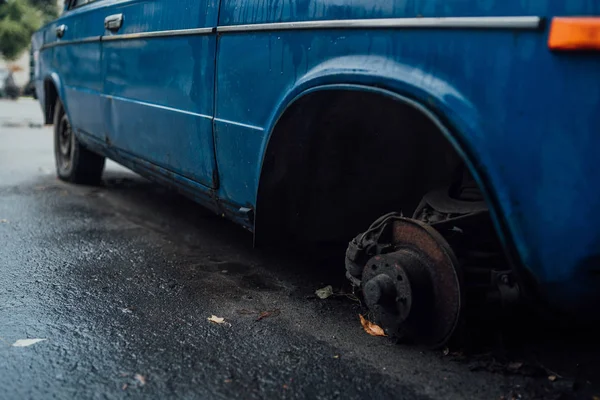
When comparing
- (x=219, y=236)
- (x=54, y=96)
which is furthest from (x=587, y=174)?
(x=54, y=96)

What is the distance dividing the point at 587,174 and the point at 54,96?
5.92 metres

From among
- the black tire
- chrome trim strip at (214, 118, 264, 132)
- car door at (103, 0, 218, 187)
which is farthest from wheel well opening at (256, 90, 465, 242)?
the black tire

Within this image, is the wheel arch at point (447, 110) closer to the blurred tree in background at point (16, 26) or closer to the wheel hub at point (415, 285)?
the wheel hub at point (415, 285)

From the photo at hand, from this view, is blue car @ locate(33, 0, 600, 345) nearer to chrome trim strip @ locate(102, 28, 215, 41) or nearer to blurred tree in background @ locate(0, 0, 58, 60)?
chrome trim strip @ locate(102, 28, 215, 41)

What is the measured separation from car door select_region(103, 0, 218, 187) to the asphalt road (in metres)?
0.60

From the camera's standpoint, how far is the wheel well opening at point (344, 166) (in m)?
2.77

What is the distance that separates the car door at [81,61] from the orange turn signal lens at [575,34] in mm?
3688

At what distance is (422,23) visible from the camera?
2.13 m

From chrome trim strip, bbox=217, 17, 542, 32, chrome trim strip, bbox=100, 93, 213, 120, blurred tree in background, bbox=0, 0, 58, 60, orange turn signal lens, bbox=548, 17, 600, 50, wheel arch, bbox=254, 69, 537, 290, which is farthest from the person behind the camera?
A: blurred tree in background, bbox=0, 0, 58, 60

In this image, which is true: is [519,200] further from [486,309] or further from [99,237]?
[99,237]

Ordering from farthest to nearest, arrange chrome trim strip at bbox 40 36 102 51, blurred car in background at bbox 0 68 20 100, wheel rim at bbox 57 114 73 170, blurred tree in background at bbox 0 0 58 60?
blurred tree in background at bbox 0 0 58 60 → blurred car in background at bbox 0 68 20 100 → wheel rim at bbox 57 114 73 170 → chrome trim strip at bbox 40 36 102 51

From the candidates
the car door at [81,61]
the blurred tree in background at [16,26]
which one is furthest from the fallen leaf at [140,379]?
the blurred tree in background at [16,26]

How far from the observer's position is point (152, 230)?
4688mm

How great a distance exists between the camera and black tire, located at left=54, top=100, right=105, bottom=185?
20.4 feet
